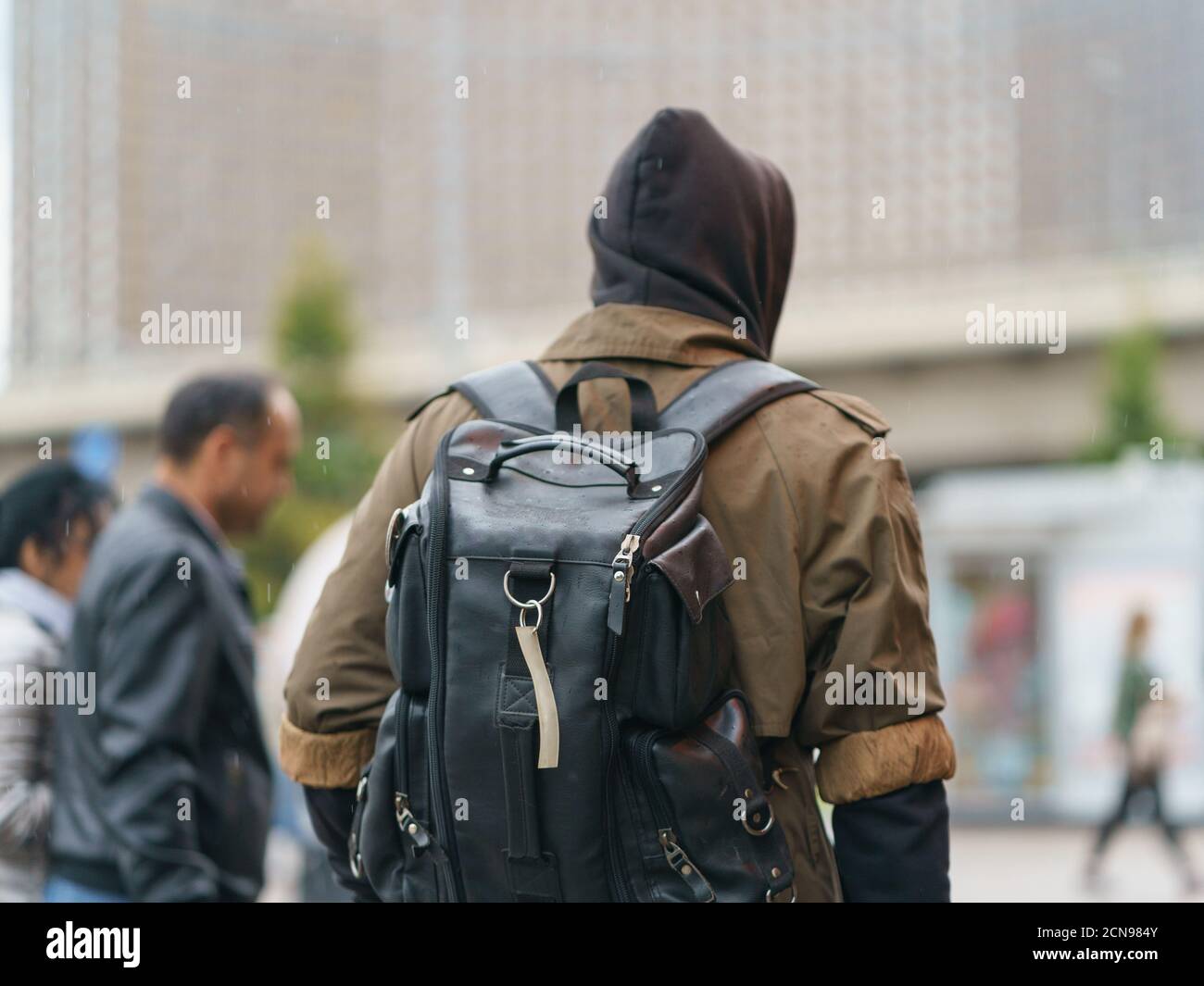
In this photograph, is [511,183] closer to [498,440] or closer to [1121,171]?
[1121,171]

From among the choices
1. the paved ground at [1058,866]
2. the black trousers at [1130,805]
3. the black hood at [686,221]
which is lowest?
the paved ground at [1058,866]

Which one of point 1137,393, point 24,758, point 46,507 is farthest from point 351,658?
point 1137,393

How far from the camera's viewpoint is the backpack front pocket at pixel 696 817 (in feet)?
6.31

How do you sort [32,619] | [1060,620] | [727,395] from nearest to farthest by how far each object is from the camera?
1. [727,395]
2. [32,619]
3. [1060,620]

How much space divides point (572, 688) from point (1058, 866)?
32.6 feet

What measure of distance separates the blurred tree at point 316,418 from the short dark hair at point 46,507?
64.8ft

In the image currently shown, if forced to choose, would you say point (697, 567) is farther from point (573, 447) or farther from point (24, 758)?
point (24, 758)

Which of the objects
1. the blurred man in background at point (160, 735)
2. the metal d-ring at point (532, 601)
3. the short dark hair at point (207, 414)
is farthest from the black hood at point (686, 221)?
the short dark hair at point (207, 414)

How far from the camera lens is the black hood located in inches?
90.8

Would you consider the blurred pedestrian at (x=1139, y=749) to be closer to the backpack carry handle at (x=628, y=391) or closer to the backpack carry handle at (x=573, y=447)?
the backpack carry handle at (x=628, y=391)

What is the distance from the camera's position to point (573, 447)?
2.03 meters

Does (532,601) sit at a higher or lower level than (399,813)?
higher

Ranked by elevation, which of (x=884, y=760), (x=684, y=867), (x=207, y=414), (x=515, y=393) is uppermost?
(x=515, y=393)
